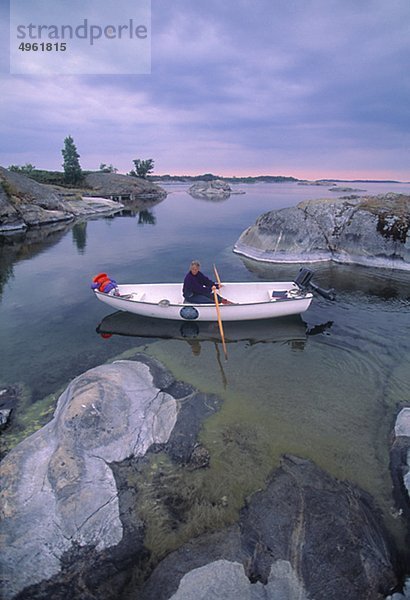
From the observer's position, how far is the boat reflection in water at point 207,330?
12766 millimetres

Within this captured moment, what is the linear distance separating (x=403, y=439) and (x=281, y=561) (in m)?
3.99

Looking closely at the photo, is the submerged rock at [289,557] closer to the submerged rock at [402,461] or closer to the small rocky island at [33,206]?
the submerged rock at [402,461]

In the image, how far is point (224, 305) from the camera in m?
12.6

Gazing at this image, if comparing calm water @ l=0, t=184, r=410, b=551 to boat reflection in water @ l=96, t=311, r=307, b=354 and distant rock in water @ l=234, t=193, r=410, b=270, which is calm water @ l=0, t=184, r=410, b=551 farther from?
distant rock in water @ l=234, t=193, r=410, b=270

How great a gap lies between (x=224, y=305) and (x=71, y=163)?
79.4 metres

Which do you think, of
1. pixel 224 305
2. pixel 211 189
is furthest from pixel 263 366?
pixel 211 189

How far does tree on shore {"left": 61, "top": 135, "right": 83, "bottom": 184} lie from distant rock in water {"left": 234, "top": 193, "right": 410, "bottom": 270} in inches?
2645

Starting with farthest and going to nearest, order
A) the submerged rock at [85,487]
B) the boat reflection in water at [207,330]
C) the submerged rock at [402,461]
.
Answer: the boat reflection in water at [207,330] < the submerged rock at [402,461] < the submerged rock at [85,487]

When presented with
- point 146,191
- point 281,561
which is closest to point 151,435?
point 281,561

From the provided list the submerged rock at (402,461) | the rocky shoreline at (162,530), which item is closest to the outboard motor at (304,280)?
the submerged rock at (402,461)

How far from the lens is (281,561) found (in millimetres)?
4746

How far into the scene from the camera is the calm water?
688 centimetres

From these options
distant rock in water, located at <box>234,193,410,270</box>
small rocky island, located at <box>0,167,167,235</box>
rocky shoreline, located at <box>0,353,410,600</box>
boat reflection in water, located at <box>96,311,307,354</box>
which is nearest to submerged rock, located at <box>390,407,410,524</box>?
rocky shoreline, located at <box>0,353,410,600</box>

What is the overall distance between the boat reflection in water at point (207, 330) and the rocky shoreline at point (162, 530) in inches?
222
